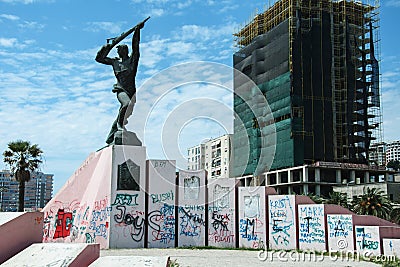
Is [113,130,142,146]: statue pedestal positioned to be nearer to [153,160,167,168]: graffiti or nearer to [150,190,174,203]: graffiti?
[153,160,167,168]: graffiti

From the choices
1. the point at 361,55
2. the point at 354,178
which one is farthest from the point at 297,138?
the point at 361,55

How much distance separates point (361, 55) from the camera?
65.6m

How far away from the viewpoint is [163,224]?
19.1 metres

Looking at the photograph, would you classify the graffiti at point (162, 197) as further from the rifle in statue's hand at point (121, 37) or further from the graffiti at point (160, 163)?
the rifle in statue's hand at point (121, 37)

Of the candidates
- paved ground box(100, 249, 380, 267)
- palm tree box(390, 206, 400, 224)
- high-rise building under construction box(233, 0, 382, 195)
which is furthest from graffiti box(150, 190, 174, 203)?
high-rise building under construction box(233, 0, 382, 195)

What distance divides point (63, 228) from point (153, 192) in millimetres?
4285

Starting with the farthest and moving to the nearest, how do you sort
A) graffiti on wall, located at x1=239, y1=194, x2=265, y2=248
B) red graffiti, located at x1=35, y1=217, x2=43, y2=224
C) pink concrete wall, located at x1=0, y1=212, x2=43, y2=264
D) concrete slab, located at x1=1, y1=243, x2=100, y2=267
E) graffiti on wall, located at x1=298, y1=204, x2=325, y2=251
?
graffiti on wall, located at x1=239, y1=194, x2=265, y2=248 < graffiti on wall, located at x1=298, y1=204, x2=325, y2=251 < red graffiti, located at x1=35, y1=217, x2=43, y2=224 < pink concrete wall, located at x1=0, y1=212, x2=43, y2=264 < concrete slab, located at x1=1, y1=243, x2=100, y2=267

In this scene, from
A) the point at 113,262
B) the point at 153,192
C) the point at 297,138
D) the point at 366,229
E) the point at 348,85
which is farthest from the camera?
the point at 348,85

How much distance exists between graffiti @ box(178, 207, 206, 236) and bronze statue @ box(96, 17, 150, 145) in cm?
445

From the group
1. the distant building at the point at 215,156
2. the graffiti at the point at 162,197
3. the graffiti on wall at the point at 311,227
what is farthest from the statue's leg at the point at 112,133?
the distant building at the point at 215,156

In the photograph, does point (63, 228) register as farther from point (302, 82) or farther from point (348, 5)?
point (348, 5)

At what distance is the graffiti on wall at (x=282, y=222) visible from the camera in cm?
1889

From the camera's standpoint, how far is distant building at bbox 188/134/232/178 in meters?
83.0

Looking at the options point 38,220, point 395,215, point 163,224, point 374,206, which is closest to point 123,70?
point 163,224
